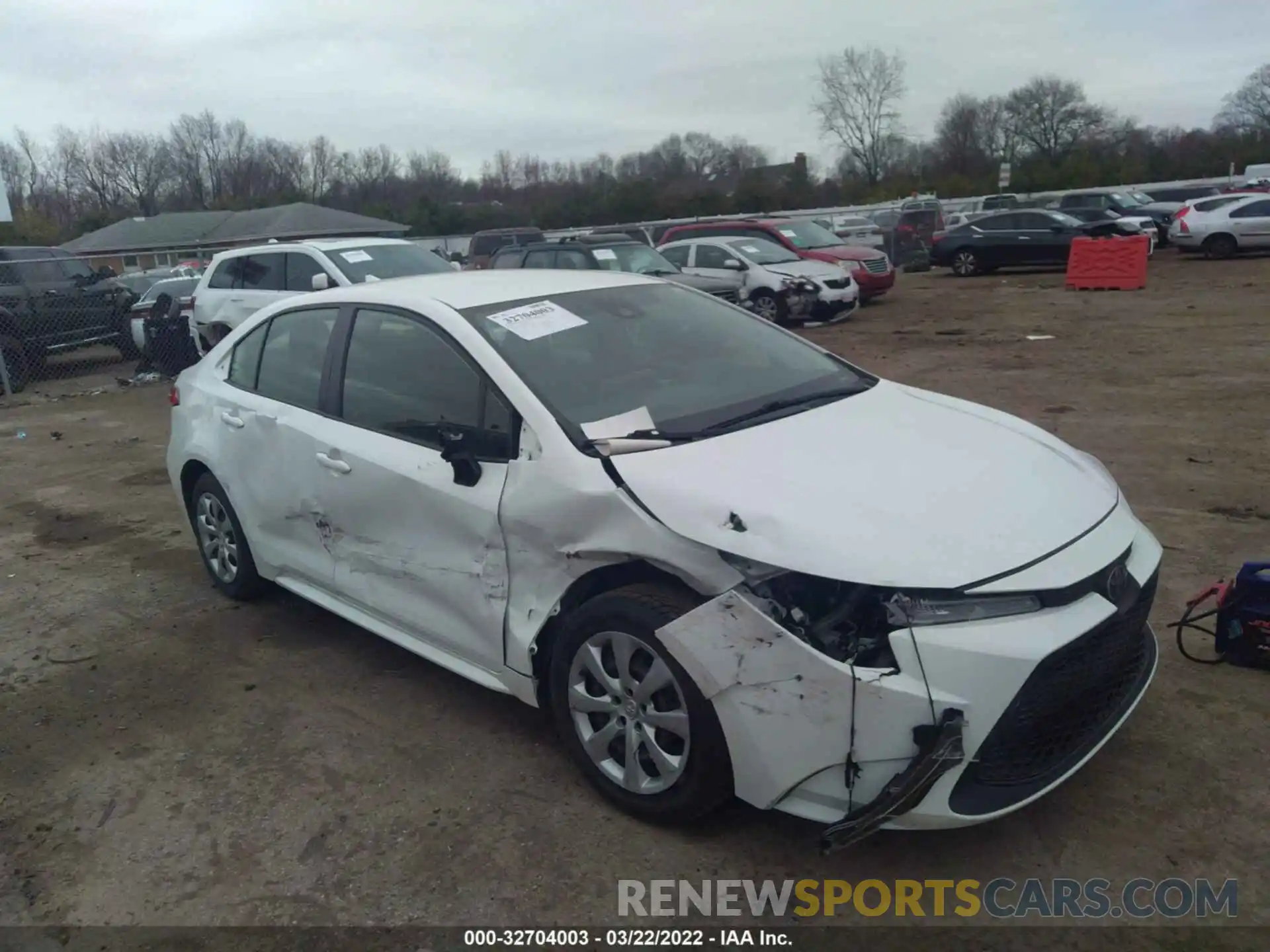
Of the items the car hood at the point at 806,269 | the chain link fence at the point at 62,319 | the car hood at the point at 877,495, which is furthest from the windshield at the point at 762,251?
the car hood at the point at 877,495

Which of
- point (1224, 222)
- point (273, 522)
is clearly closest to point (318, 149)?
point (1224, 222)

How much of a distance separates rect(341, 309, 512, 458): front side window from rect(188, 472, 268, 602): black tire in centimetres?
122

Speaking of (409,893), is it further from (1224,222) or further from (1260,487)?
(1224,222)

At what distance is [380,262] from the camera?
11.2 m

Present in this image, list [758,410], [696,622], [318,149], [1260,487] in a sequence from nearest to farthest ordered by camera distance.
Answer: [696,622] → [758,410] → [1260,487] → [318,149]

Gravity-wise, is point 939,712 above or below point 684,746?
above

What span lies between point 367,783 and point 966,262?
73.1 feet

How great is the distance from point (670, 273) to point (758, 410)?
1141cm

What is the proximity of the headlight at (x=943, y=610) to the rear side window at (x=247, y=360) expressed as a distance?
3369mm

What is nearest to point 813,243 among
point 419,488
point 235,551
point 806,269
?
point 806,269

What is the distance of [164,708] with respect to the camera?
4.04m

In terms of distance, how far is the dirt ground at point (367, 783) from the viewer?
283 cm

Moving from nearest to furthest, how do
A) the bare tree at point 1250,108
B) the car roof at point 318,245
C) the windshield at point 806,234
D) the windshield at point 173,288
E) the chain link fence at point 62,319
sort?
the car roof at point 318,245, the chain link fence at point 62,319, the windshield at point 173,288, the windshield at point 806,234, the bare tree at point 1250,108

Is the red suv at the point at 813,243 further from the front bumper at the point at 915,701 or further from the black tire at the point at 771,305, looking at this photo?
the front bumper at the point at 915,701
